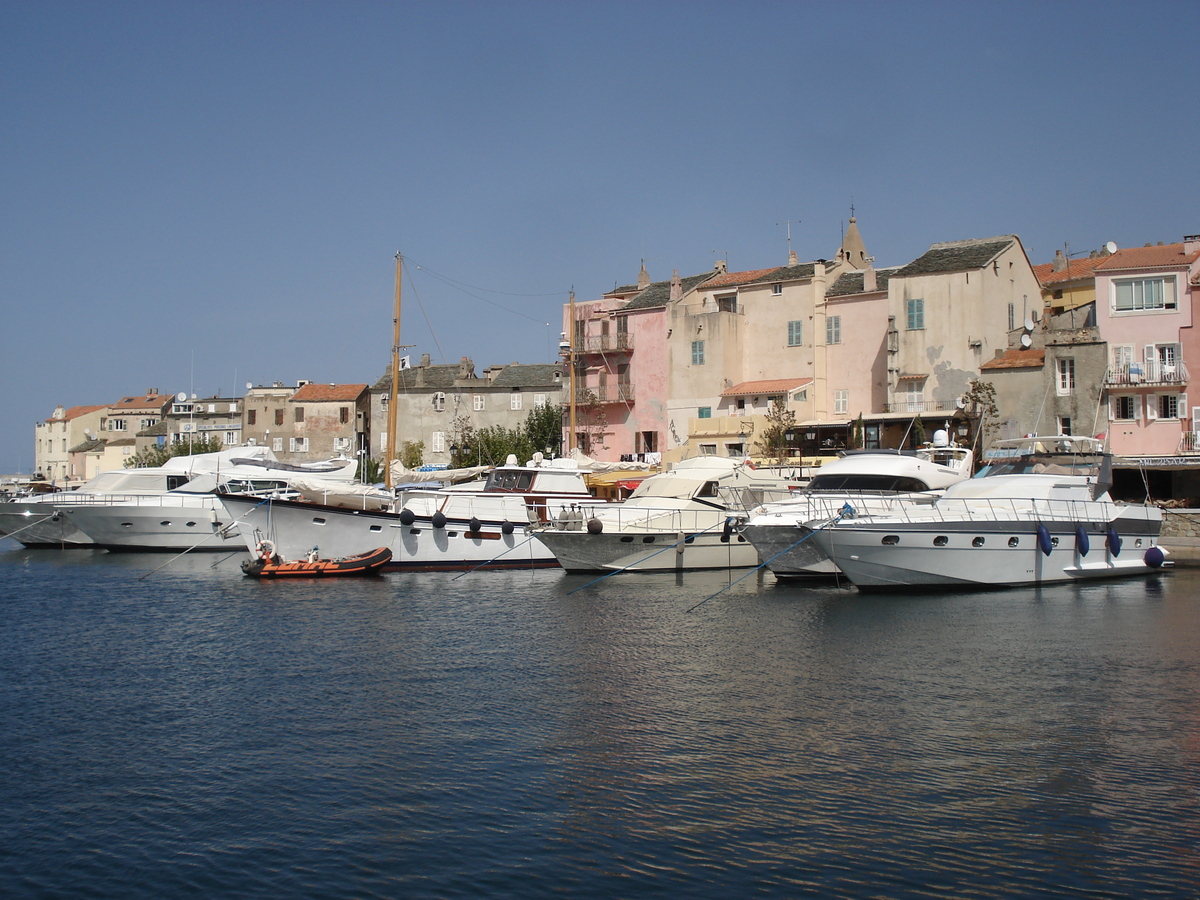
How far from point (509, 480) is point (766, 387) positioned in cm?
2324

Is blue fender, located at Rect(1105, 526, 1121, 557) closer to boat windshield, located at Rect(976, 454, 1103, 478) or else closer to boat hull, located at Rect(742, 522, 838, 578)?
boat windshield, located at Rect(976, 454, 1103, 478)

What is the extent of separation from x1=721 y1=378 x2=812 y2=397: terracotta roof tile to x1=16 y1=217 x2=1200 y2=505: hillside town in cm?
12

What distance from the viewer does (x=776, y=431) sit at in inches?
2165

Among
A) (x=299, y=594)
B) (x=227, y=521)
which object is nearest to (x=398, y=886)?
(x=299, y=594)

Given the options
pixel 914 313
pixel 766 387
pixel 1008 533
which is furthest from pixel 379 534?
pixel 914 313

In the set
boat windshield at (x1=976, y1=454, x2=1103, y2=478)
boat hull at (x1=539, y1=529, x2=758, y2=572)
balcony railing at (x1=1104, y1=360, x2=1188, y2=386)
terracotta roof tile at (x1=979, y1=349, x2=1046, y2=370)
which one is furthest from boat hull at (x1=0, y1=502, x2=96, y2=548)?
balcony railing at (x1=1104, y1=360, x2=1188, y2=386)

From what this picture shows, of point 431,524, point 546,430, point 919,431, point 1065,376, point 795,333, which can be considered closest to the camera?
point 431,524

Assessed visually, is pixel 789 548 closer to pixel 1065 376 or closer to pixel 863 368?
pixel 1065 376

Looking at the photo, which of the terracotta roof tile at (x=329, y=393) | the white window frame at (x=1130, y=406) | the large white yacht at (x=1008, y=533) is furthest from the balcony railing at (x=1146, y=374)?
the terracotta roof tile at (x=329, y=393)

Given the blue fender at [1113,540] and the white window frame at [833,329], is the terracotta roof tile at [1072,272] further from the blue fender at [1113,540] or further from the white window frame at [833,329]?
→ the blue fender at [1113,540]

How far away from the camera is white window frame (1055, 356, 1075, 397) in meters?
48.1

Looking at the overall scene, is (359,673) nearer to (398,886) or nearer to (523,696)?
(523,696)

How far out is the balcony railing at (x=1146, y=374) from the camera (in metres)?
46.1

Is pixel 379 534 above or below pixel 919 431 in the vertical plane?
below
